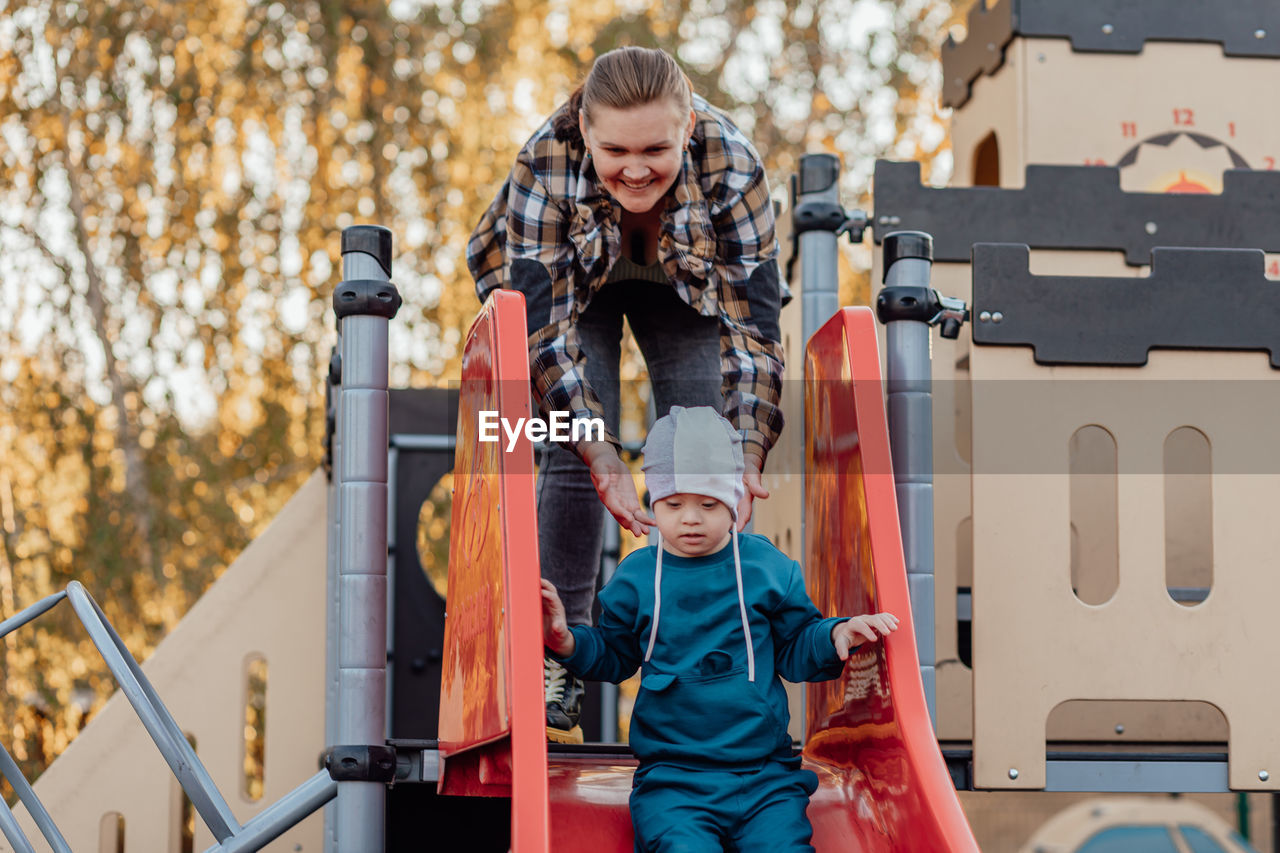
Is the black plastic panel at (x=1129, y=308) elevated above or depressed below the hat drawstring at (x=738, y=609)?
above

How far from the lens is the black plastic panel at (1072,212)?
3.06m

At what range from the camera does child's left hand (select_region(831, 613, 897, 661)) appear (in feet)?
5.80

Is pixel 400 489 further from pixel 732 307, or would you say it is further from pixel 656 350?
pixel 732 307

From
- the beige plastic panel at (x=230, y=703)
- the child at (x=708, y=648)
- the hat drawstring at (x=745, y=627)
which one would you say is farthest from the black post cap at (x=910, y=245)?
the beige plastic panel at (x=230, y=703)

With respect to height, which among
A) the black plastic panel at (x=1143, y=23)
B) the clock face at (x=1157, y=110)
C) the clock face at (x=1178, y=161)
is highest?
the black plastic panel at (x=1143, y=23)

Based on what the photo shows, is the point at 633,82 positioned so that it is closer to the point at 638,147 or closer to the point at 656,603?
the point at 638,147

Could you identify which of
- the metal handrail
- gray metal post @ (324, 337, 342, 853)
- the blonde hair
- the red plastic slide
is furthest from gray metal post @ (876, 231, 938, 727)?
gray metal post @ (324, 337, 342, 853)

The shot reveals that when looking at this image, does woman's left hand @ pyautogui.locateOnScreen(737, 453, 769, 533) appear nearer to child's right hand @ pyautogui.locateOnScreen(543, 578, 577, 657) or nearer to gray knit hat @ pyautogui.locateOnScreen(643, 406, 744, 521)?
gray knit hat @ pyautogui.locateOnScreen(643, 406, 744, 521)

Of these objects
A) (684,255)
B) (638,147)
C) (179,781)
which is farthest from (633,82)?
(179,781)

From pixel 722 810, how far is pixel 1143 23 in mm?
2975

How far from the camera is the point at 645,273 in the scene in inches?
93.0

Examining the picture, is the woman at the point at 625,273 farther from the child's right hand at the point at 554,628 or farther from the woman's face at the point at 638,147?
the child's right hand at the point at 554,628

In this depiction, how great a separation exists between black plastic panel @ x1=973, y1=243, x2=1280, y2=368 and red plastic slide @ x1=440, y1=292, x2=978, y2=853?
412mm

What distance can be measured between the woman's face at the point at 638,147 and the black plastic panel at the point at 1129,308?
2.28ft
